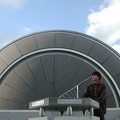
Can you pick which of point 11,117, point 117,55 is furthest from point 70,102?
point 117,55

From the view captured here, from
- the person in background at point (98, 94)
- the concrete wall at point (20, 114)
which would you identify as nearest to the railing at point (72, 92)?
the concrete wall at point (20, 114)

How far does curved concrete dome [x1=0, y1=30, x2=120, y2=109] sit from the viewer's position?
637 inches

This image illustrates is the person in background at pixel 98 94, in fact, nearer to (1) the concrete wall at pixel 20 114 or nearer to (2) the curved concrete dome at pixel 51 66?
(1) the concrete wall at pixel 20 114

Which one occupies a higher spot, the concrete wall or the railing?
the railing

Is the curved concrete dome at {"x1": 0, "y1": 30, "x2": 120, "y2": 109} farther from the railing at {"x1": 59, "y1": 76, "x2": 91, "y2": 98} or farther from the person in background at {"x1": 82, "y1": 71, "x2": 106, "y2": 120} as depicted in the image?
the person in background at {"x1": 82, "y1": 71, "x2": 106, "y2": 120}

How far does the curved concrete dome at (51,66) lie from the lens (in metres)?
16.2

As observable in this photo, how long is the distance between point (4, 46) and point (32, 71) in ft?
7.66

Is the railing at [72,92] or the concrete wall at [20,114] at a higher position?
the railing at [72,92]

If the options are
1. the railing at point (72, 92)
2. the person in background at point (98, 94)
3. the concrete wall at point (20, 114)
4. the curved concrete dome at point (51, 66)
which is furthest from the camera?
the curved concrete dome at point (51, 66)

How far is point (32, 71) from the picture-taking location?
1636cm

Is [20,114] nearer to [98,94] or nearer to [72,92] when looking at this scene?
[72,92]

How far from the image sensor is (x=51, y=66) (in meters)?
16.5

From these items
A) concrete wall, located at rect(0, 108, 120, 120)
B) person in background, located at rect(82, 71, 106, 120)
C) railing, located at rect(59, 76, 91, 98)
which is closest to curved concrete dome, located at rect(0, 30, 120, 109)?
railing, located at rect(59, 76, 91, 98)

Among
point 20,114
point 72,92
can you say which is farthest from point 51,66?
point 20,114
